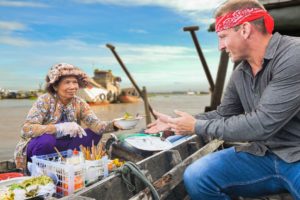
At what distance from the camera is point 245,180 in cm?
277

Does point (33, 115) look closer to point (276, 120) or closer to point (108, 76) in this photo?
point (276, 120)

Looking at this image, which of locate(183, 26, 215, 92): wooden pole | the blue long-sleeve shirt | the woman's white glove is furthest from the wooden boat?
locate(183, 26, 215, 92): wooden pole

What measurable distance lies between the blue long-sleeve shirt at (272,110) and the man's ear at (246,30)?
0.65ft

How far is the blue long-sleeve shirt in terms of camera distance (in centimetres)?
247

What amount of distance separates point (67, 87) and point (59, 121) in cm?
51

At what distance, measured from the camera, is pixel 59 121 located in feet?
16.0

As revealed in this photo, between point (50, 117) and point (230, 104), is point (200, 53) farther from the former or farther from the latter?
point (230, 104)

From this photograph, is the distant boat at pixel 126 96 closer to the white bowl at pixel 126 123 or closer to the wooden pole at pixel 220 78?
the wooden pole at pixel 220 78

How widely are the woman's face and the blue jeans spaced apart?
2.59m

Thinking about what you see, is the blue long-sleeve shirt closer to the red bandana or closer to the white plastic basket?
the red bandana

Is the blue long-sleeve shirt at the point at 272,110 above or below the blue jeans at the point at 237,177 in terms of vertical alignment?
above

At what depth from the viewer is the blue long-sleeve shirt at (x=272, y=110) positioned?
2469mm

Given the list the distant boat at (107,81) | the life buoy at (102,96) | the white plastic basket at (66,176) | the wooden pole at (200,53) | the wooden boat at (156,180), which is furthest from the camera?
the distant boat at (107,81)

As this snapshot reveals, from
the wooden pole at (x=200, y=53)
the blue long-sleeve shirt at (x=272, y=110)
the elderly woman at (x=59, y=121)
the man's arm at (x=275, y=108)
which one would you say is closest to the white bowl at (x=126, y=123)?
the elderly woman at (x=59, y=121)
